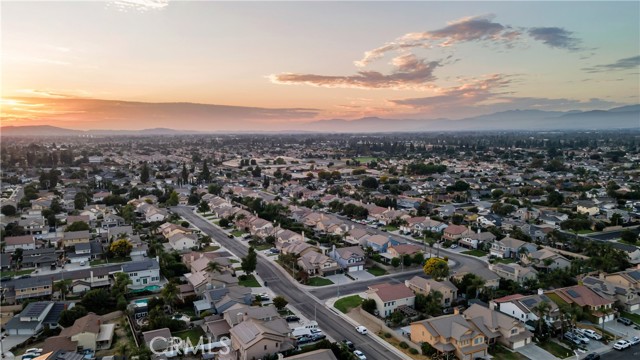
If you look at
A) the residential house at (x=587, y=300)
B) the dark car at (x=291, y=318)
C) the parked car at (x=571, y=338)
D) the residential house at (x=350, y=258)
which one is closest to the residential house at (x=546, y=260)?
the residential house at (x=587, y=300)

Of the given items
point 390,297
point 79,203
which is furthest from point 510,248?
point 79,203

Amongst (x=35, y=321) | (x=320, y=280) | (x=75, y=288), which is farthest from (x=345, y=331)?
(x=75, y=288)

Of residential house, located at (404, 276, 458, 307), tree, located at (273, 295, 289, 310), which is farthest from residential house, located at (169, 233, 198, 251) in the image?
residential house, located at (404, 276, 458, 307)

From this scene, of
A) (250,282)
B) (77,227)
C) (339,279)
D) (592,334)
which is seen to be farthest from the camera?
(77,227)

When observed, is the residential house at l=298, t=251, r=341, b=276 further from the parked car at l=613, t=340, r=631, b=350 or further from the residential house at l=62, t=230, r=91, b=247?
the residential house at l=62, t=230, r=91, b=247

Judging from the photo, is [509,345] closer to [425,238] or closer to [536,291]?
[536,291]

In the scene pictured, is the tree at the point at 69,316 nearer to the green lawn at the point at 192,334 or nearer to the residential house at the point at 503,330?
the green lawn at the point at 192,334

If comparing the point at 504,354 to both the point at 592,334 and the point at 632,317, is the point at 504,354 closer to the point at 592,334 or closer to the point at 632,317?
the point at 592,334
